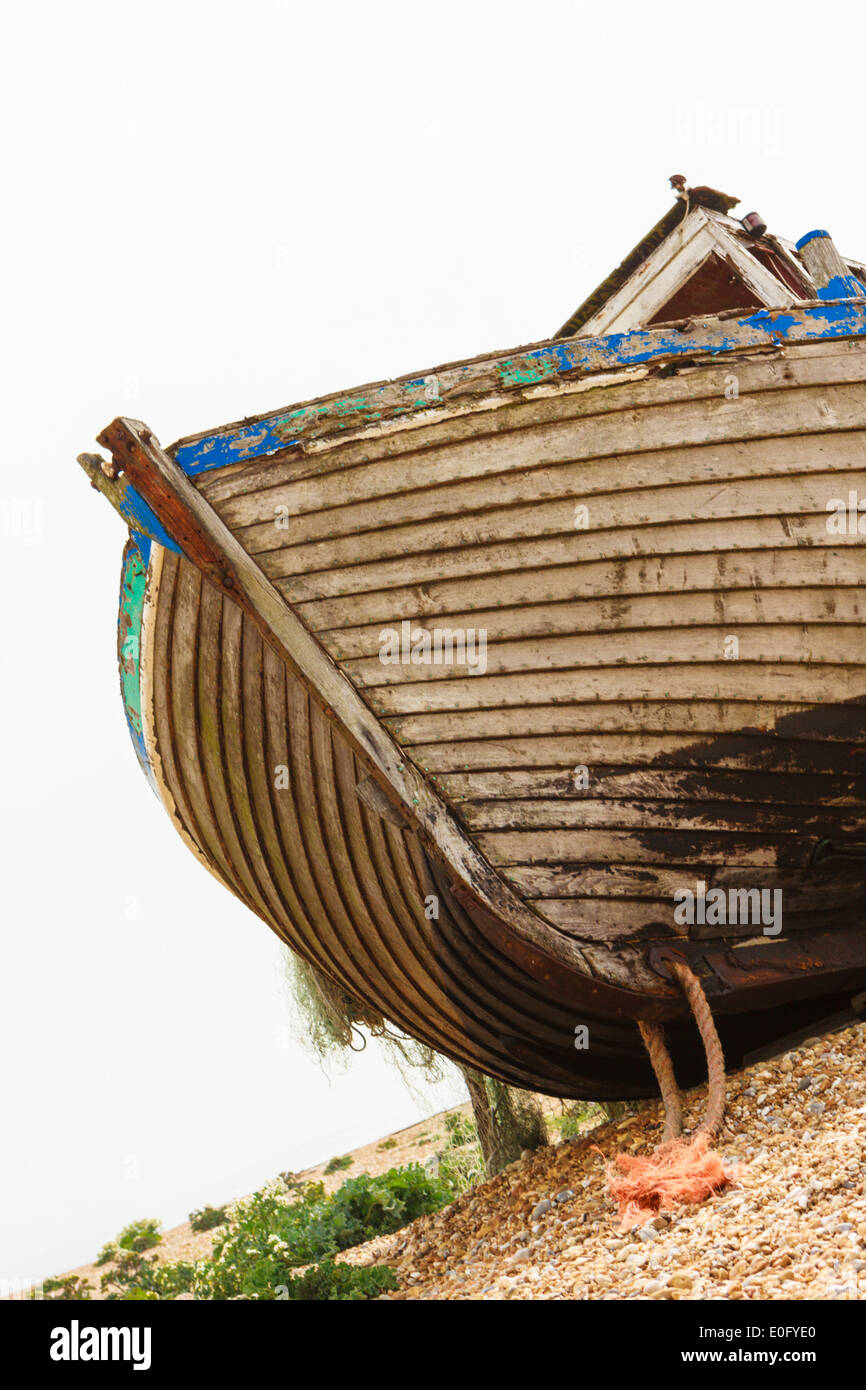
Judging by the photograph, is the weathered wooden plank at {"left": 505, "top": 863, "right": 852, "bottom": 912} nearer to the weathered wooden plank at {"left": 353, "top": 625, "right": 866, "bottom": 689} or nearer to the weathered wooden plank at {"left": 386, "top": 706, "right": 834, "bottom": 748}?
the weathered wooden plank at {"left": 386, "top": 706, "right": 834, "bottom": 748}

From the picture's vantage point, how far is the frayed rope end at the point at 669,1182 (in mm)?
3121

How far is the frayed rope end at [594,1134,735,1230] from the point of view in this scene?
3121 mm

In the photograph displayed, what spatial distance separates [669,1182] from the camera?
3197mm

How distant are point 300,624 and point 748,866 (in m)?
2.11

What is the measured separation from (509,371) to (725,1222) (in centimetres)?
303

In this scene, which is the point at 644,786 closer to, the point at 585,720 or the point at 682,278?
the point at 585,720

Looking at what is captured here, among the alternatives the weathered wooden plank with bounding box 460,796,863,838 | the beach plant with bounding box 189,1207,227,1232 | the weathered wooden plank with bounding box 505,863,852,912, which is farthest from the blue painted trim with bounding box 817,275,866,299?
the beach plant with bounding box 189,1207,227,1232

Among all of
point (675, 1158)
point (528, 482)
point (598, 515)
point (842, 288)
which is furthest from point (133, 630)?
point (842, 288)

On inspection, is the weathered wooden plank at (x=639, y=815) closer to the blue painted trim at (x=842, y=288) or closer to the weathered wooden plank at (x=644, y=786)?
the weathered wooden plank at (x=644, y=786)

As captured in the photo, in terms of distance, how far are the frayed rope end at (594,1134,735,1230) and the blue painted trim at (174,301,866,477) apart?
285cm

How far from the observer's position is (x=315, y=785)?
499cm
